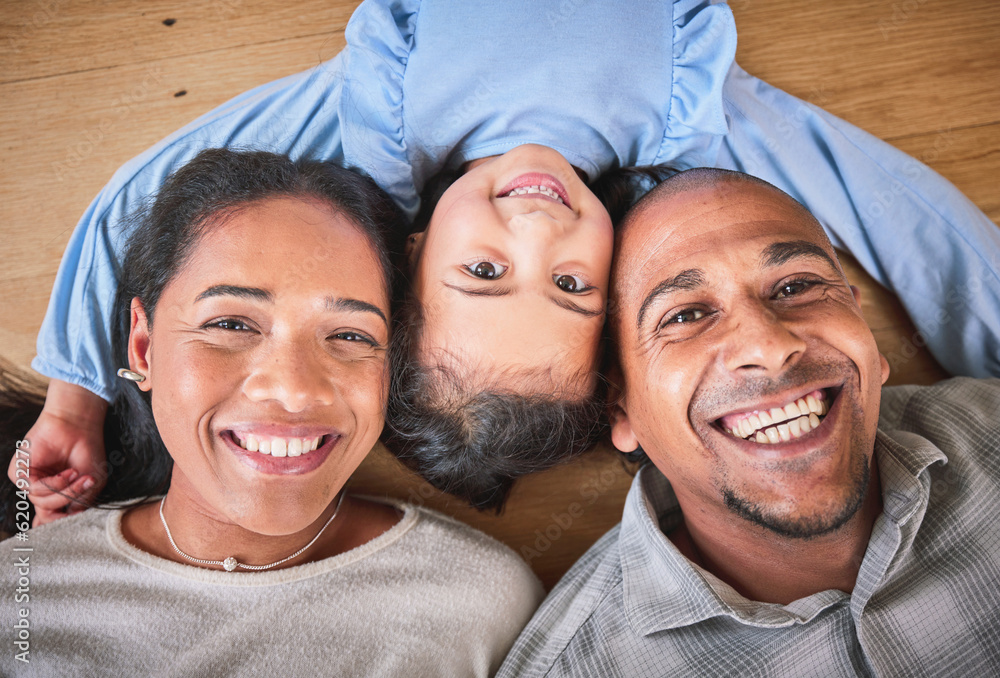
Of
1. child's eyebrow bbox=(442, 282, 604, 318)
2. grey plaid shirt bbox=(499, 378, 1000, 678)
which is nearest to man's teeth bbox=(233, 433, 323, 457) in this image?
child's eyebrow bbox=(442, 282, 604, 318)

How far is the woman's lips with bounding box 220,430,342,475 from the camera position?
1478 mm

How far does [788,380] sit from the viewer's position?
1.37 m

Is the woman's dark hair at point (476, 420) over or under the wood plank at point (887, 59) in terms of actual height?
under

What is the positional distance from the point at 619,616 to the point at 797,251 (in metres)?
0.96

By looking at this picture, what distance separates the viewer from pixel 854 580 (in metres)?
1.54

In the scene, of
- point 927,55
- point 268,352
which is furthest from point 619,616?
point 927,55

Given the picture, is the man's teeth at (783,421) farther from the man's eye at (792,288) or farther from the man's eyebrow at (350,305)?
the man's eyebrow at (350,305)

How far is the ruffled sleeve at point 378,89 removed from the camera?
5.66ft

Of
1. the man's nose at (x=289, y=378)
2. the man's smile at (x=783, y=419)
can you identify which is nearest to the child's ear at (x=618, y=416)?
the man's smile at (x=783, y=419)

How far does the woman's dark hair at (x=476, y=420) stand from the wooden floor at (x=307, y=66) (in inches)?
7.0

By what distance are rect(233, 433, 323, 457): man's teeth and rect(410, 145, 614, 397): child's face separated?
36 centimetres

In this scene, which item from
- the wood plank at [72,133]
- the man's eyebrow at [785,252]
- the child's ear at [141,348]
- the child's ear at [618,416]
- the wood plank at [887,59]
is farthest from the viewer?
the wood plank at [887,59]

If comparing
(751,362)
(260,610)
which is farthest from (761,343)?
(260,610)

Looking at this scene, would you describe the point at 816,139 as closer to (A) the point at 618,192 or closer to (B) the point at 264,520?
(A) the point at 618,192
